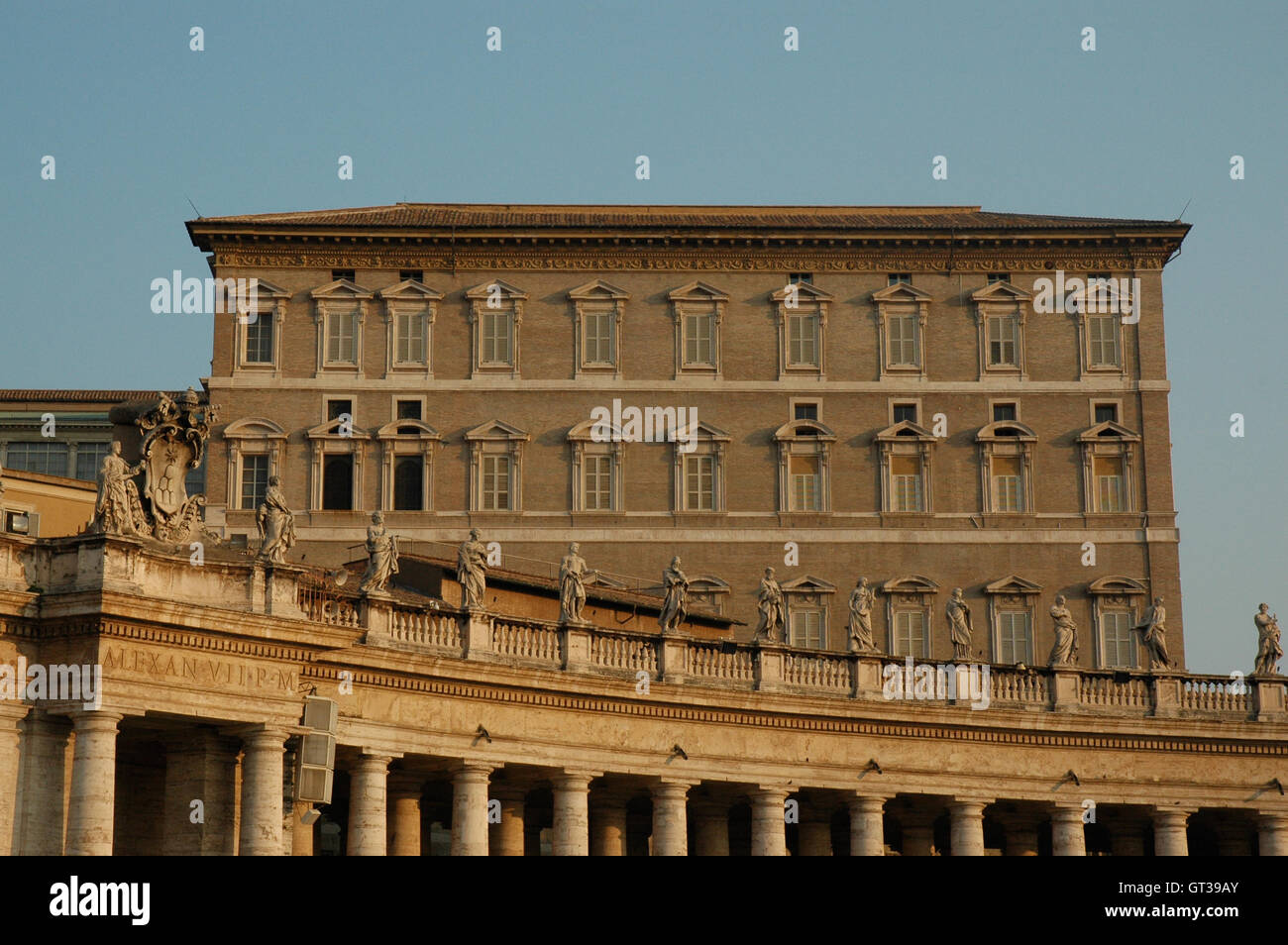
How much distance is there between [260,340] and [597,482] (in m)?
15.4

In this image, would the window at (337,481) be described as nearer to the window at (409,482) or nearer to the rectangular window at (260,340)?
the window at (409,482)

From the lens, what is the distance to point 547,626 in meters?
56.0

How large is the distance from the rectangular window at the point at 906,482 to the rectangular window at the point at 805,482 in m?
3.16

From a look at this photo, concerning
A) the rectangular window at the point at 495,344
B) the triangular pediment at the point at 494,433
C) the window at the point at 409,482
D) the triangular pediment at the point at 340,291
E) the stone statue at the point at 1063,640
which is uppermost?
the triangular pediment at the point at 340,291

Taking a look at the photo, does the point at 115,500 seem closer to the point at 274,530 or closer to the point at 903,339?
the point at 274,530

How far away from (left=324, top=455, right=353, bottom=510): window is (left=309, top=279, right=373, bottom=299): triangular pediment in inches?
265

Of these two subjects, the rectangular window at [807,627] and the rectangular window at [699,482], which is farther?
the rectangular window at [699,482]

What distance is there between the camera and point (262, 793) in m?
46.9

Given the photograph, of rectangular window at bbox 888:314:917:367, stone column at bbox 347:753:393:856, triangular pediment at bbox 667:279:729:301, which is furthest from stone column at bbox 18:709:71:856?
rectangular window at bbox 888:314:917:367

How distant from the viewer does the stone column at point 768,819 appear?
58.6 metres

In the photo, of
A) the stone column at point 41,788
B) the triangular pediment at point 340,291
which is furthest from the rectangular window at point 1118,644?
→ the stone column at point 41,788
